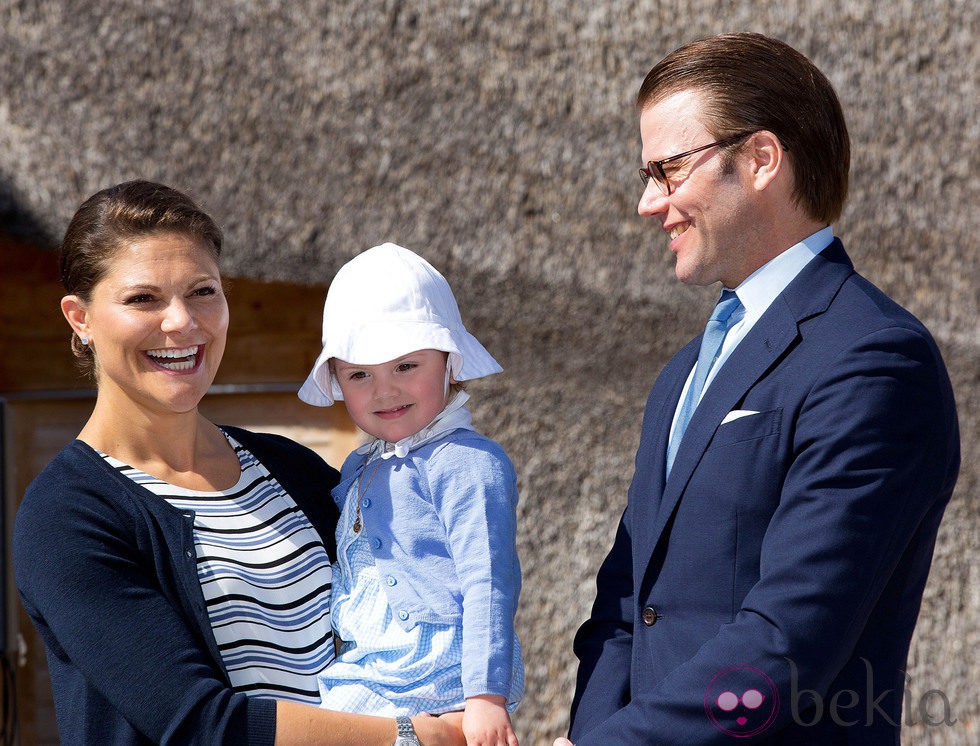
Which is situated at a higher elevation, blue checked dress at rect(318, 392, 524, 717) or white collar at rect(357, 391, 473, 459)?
white collar at rect(357, 391, 473, 459)

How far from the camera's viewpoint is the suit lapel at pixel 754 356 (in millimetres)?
1909

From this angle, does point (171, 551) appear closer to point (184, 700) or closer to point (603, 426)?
point (184, 700)

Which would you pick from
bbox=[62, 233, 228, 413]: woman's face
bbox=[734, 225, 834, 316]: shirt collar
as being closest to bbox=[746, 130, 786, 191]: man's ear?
bbox=[734, 225, 834, 316]: shirt collar

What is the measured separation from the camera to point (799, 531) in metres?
1.71

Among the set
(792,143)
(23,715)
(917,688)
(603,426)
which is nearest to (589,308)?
(603,426)

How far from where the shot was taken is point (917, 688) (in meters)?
4.50

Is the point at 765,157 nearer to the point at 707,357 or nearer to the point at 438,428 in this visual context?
the point at 707,357

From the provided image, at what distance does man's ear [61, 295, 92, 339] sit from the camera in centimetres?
236

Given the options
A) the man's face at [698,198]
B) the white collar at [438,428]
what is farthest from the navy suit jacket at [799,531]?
the white collar at [438,428]

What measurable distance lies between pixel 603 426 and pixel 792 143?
2808 millimetres

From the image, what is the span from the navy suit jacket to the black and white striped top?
697 mm

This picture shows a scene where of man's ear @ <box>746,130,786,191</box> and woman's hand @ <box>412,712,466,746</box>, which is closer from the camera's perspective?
man's ear @ <box>746,130,786,191</box>

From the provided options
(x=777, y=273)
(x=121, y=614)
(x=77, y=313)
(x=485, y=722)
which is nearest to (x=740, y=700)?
(x=485, y=722)

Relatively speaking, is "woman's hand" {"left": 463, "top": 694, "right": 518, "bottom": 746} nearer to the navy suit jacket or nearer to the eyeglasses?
the navy suit jacket
